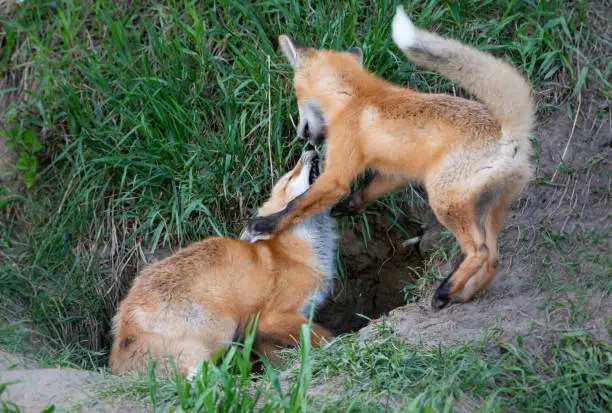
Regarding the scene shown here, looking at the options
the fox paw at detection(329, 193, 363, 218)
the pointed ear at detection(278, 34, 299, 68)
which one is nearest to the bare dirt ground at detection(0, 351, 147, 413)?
the fox paw at detection(329, 193, 363, 218)

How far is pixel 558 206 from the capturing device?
5777 mm

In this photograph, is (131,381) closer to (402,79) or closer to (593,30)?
(402,79)

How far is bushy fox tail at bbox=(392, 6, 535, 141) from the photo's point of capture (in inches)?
180

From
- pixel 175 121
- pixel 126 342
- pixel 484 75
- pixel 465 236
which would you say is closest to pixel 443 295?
pixel 465 236

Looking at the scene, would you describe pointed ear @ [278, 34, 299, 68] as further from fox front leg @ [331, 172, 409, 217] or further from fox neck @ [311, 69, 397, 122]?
fox front leg @ [331, 172, 409, 217]

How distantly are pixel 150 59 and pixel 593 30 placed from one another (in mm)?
3955

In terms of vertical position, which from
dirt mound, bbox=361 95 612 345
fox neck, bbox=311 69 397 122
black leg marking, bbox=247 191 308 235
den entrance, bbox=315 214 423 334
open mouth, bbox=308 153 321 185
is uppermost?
fox neck, bbox=311 69 397 122

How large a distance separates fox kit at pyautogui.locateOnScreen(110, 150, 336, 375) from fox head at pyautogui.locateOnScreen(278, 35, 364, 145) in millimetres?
251

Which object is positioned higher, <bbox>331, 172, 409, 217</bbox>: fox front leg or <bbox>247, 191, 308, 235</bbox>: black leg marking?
<bbox>247, 191, 308, 235</bbox>: black leg marking

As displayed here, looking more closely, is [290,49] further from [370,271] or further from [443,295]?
[443,295]

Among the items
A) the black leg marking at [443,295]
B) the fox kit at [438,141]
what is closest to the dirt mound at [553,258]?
the black leg marking at [443,295]

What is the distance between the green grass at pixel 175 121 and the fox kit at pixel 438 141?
0.89 meters

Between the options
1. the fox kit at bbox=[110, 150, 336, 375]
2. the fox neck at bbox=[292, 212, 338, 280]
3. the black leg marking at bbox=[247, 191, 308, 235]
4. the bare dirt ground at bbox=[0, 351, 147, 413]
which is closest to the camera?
the bare dirt ground at bbox=[0, 351, 147, 413]

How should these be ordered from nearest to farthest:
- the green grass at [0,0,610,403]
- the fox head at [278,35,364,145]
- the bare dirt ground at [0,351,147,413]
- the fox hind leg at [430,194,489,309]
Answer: the bare dirt ground at [0,351,147,413] → the fox hind leg at [430,194,489,309] → the fox head at [278,35,364,145] → the green grass at [0,0,610,403]
